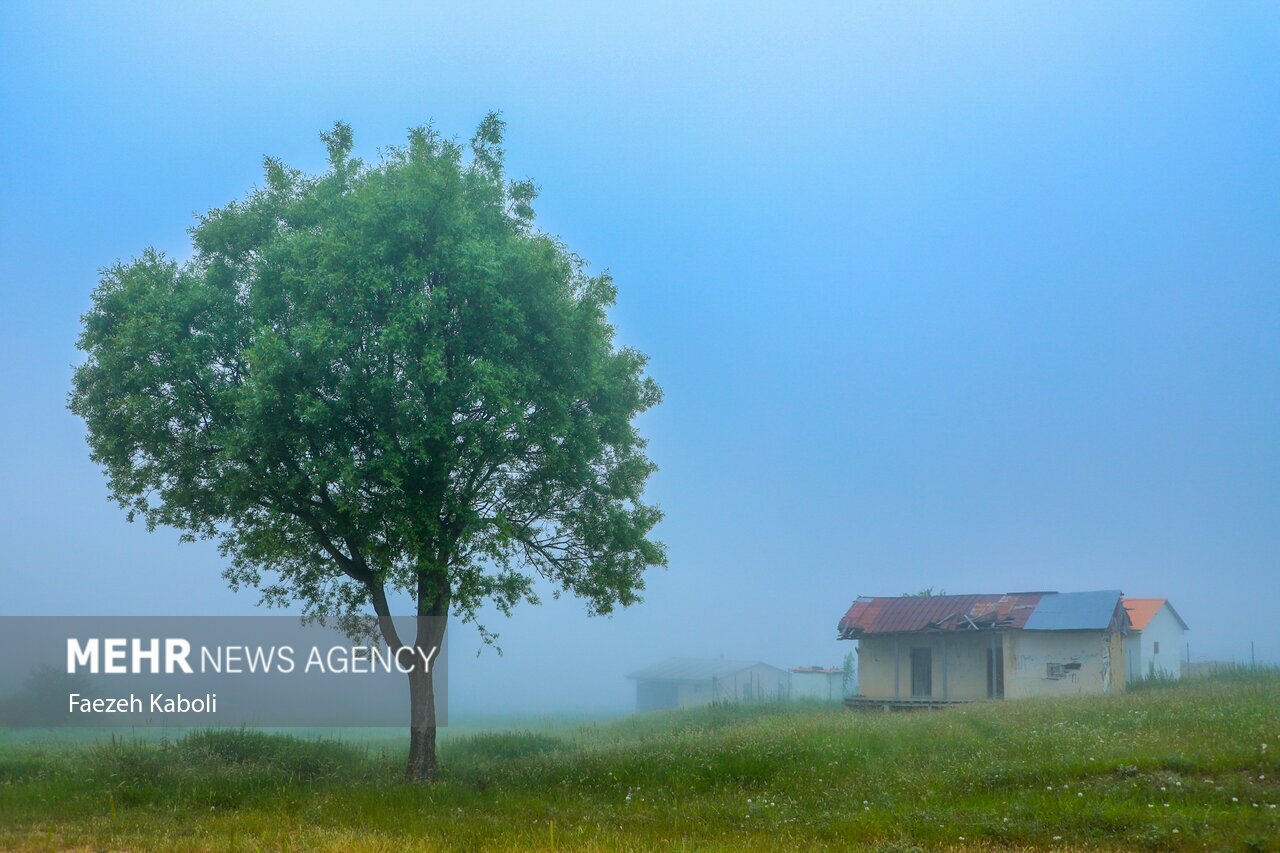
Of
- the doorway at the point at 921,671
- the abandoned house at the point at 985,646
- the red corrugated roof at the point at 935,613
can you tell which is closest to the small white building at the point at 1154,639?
the abandoned house at the point at 985,646

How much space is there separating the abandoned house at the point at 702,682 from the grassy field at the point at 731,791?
47253 mm

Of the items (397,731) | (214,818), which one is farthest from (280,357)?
(397,731)

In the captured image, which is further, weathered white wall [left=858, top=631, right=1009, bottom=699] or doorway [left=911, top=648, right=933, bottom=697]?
doorway [left=911, top=648, right=933, bottom=697]

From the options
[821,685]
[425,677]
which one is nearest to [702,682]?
[821,685]

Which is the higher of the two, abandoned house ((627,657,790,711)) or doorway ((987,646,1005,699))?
doorway ((987,646,1005,699))

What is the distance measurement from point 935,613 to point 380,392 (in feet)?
110

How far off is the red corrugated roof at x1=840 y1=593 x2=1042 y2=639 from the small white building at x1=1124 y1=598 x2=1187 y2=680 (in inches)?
240

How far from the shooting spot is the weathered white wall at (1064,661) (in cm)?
4156

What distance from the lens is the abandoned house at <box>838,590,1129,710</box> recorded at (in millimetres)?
42094

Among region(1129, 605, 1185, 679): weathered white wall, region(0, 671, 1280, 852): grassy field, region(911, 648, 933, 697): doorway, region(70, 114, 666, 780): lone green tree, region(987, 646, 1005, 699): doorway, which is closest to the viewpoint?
region(0, 671, 1280, 852): grassy field

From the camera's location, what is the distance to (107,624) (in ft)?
79.0

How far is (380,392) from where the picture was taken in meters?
20.8

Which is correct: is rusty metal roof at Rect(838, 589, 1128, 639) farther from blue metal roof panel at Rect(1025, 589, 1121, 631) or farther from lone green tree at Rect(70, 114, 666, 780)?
lone green tree at Rect(70, 114, 666, 780)

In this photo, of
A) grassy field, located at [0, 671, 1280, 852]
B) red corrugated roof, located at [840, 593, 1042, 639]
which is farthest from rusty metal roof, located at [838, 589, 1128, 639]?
grassy field, located at [0, 671, 1280, 852]
